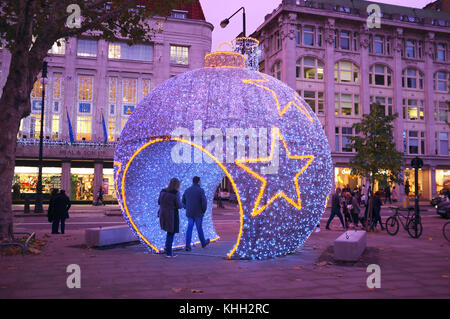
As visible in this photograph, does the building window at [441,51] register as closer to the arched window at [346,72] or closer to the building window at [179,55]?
the arched window at [346,72]

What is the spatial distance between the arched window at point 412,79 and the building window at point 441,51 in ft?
9.92

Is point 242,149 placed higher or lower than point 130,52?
lower

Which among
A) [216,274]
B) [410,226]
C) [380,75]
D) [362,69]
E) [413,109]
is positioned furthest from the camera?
[413,109]

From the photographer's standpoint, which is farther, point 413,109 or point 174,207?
point 413,109

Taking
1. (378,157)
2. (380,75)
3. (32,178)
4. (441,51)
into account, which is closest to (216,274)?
(378,157)

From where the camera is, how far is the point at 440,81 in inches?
1715

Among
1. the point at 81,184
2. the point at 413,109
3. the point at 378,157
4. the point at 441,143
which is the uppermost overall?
the point at 413,109

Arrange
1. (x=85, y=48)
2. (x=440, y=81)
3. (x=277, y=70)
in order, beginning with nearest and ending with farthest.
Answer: (x=85, y=48), (x=277, y=70), (x=440, y=81)

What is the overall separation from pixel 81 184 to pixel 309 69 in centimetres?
2345

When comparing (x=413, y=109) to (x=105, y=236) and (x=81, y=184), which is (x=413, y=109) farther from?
(x=105, y=236)

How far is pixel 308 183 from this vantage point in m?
8.20

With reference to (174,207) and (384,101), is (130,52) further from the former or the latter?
(174,207)

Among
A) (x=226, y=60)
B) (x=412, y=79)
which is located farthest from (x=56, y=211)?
(x=412, y=79)
